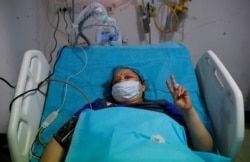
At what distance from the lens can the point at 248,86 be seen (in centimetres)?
250

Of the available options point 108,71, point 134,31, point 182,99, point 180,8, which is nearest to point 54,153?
point 182,99

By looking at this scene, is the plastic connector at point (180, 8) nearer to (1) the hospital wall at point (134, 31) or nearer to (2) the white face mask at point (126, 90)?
(1) the hospital wall at point (134, 31)

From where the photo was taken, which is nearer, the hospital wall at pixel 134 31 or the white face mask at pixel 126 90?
the white face mask at pixel 126 90

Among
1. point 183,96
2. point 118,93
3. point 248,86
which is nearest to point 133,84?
point 118,93

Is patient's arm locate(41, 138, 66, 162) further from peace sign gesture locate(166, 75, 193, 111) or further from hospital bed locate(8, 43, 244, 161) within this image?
peace sign gesture locate(166, 75, 193, 111)

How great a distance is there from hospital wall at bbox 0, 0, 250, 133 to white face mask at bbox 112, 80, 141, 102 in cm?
107

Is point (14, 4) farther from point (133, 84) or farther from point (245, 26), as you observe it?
point (245, 26)

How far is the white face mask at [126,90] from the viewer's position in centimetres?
140

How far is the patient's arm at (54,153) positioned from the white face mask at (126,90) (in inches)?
17.0

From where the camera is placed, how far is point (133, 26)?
2357 mm

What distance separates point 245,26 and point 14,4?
6.84ft

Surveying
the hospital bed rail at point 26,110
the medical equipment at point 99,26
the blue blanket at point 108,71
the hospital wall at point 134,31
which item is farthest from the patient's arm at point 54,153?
the hospital wall at point 134,31

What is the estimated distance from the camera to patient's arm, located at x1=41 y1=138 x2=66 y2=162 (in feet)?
3.72

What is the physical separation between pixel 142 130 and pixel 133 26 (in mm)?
1496
